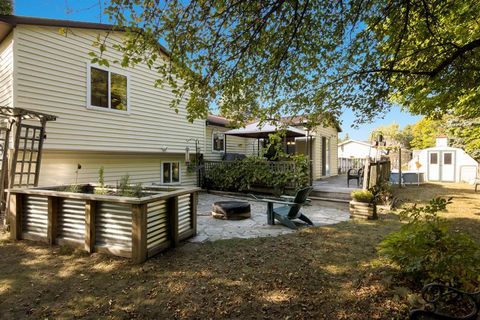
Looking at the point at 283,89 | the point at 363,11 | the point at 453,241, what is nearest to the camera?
the point at 453,241

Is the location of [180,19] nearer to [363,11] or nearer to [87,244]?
[363,11]

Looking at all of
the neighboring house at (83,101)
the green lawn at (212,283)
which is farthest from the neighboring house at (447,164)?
the neighboring house at (83,101)

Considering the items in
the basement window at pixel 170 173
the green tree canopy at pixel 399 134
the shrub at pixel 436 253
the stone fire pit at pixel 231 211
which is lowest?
the stone fire pit at pixel 231 211

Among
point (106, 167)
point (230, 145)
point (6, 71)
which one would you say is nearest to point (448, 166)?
point (230, 145)

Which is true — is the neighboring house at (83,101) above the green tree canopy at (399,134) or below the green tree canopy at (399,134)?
below

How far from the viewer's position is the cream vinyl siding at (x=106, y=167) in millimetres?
7395

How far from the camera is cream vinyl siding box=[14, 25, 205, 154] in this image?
20.9ft

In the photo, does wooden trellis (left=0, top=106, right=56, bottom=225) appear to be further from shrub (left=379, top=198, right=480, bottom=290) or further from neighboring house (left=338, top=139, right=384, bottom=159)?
neighboring house (left=338, top=139, right=384, bottom=159)

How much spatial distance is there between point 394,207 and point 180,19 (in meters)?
7.72

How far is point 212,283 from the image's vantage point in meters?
3.15

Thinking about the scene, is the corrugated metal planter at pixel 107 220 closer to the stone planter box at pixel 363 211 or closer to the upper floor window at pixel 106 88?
the upper floor window at pixel 106 88

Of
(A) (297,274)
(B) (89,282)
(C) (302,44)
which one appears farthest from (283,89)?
(B) (89,282)

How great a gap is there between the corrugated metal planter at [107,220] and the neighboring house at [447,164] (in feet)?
53.7

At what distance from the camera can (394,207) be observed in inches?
302
